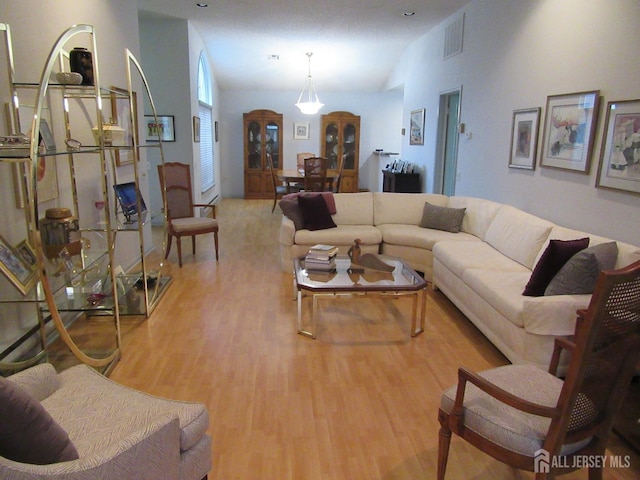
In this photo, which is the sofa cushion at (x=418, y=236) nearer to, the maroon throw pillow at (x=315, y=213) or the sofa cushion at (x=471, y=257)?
the sofa cushion at (x=471, y=257)

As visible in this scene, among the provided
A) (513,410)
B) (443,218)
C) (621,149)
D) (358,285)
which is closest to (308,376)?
(358,285)

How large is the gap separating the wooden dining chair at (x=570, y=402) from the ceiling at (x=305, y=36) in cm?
501

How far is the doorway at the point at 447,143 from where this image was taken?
6.32 m

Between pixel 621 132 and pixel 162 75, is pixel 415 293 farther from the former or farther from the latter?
pixel 162 75

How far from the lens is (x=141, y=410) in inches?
64.2

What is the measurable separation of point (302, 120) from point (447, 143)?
14.8 feet

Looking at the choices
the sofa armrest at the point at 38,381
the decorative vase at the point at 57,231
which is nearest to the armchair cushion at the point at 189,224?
the decorative vase at the point at 57,231

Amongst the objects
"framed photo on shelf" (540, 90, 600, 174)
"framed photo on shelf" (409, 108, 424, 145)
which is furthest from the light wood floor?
"framed photo on shelf" (409, 108, 424, 145)

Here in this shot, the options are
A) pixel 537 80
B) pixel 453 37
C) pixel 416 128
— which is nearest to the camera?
pixel 537 80

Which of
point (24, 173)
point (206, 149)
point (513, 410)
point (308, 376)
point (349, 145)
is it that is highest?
point (349, 145)

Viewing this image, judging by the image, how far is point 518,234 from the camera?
3721 millimetres

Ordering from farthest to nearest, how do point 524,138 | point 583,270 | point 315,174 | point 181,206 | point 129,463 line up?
point 315,174 < point 181,206 < point 524,138 < point 583,270 < point 129,463

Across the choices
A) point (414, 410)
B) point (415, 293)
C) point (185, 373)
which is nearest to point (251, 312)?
point (185, 373)

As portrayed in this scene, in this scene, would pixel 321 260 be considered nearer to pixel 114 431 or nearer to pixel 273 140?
pixel 114 431
